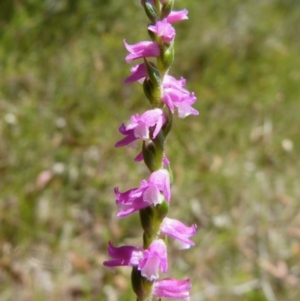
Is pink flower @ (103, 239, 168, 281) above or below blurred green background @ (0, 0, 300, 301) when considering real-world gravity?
below

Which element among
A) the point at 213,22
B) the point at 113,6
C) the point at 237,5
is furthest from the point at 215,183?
the point at 237,5

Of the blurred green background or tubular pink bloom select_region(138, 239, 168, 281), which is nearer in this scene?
tubular pink bloom select_region(138, 239, 168, 281)

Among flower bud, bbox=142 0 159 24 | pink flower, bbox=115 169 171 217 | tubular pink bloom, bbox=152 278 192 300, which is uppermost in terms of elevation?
flower bud, bbox=142 0 159 24

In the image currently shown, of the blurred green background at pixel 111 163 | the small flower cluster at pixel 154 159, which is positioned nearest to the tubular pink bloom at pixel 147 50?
the small flower cluster at pixel 154 159

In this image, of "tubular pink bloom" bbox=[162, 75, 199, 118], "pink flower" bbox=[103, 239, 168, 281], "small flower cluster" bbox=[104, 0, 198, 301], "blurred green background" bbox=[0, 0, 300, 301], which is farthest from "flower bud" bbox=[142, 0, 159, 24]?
"blurred green background" bbox=[0, 0, 300, 301]

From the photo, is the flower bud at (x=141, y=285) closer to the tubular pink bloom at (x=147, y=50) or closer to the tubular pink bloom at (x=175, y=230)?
the tubular pink bloom at (x=175, y=230)

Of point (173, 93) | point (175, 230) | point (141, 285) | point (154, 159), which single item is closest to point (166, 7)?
point (173, 93)

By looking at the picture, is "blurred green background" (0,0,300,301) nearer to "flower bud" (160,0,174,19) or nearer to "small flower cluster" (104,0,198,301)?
"small flower cluster" (104,0,198,301)

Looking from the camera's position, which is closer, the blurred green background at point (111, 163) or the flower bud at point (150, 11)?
the flower bud at point (150, 11)
